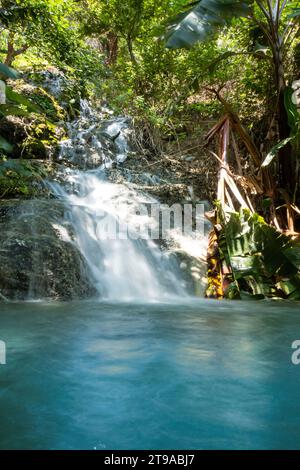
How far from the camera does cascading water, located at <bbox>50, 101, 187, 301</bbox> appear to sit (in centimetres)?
579

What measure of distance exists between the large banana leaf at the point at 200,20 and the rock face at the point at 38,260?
2859 mm

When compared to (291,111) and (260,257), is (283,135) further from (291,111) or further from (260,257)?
(260,257)

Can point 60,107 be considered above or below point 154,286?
above

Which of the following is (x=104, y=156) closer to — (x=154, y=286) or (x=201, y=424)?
(x=154, y=286)

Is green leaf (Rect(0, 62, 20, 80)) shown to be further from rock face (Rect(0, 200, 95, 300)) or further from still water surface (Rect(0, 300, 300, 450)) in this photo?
rock face (Rect(0, 200, 95, 300))

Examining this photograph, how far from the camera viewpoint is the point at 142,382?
224 cm

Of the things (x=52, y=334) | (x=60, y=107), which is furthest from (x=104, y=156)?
(x=52, y=334)

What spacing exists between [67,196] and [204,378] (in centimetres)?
610

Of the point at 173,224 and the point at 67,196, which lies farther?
the point at 67,196
